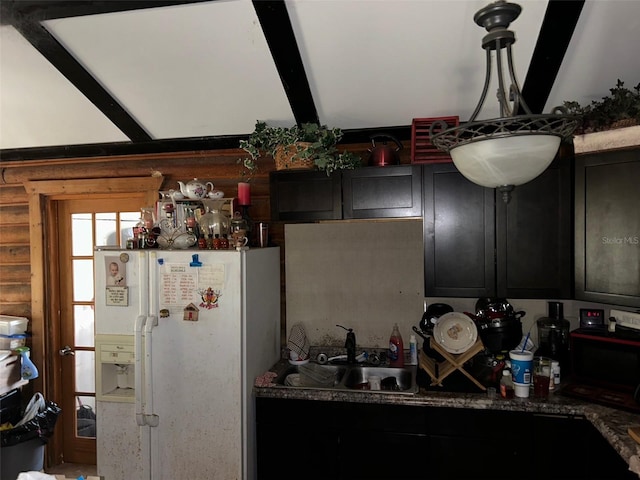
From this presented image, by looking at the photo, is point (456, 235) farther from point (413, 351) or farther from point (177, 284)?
point (177, 284)

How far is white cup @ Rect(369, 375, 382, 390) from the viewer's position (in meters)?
2.60

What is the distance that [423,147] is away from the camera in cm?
246

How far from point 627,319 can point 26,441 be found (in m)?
3.58

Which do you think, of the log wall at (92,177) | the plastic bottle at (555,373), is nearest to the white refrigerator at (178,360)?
the log wall at (92,177)

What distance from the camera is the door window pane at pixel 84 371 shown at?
3385mm

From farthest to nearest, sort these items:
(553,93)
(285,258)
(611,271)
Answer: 1. (285,258)
2. (553,93)
3. (611,271)

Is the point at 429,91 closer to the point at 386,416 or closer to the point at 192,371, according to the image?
the point at 386,416

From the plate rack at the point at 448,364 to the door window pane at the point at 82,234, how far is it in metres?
2.67

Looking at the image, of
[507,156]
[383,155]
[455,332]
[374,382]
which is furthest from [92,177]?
[507,156]

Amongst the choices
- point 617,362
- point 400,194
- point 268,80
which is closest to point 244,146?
point 268,80

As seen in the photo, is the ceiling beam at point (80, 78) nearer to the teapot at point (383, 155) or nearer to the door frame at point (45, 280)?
the door frame at point (45, 280)

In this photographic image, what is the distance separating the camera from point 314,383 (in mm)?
2648

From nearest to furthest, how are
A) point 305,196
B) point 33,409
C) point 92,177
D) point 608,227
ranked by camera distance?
1. point 608,227
2. point 305,196
3. point 33,409
4. point 92,177

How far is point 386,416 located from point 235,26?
84.5 inches
